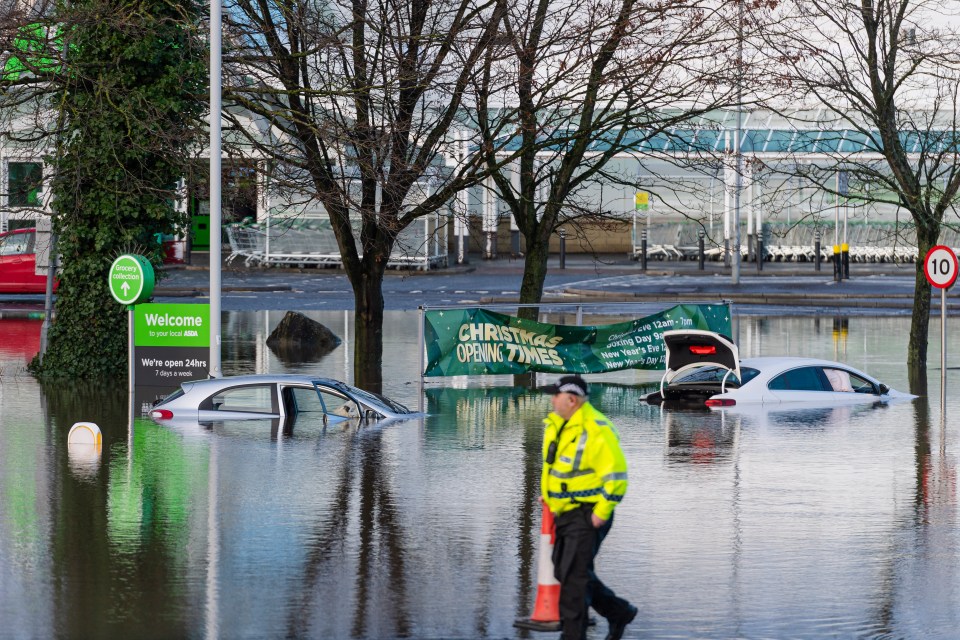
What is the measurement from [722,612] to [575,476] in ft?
5.49

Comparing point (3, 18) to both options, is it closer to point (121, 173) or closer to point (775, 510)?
point (121, 173)

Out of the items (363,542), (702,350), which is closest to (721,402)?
(702,350)

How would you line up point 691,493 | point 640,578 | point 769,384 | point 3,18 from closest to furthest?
point 640,578, point 691,493, point 769,384, point 3,18

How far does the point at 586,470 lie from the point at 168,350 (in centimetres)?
1084

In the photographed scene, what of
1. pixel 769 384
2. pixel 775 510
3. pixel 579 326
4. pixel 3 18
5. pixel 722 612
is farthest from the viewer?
pixel 579 326

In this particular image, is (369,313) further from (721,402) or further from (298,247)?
(298,247)

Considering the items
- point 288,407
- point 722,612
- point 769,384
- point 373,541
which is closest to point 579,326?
point 769,384

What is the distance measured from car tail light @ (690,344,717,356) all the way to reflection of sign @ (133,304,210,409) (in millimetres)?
6988

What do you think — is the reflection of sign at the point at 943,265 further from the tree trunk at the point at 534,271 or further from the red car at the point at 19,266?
the red car at the point at 19,266

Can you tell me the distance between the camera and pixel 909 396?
801 inches

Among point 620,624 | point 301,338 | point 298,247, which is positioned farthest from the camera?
point 298,247

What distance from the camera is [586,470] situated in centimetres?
768

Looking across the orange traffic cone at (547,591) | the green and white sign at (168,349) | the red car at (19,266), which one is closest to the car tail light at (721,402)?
the green and white sign at (168,349)

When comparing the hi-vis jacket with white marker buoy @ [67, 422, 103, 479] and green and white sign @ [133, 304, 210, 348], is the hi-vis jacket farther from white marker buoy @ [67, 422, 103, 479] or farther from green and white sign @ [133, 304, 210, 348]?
green and white sign @ [133, 304, 210, 348]
